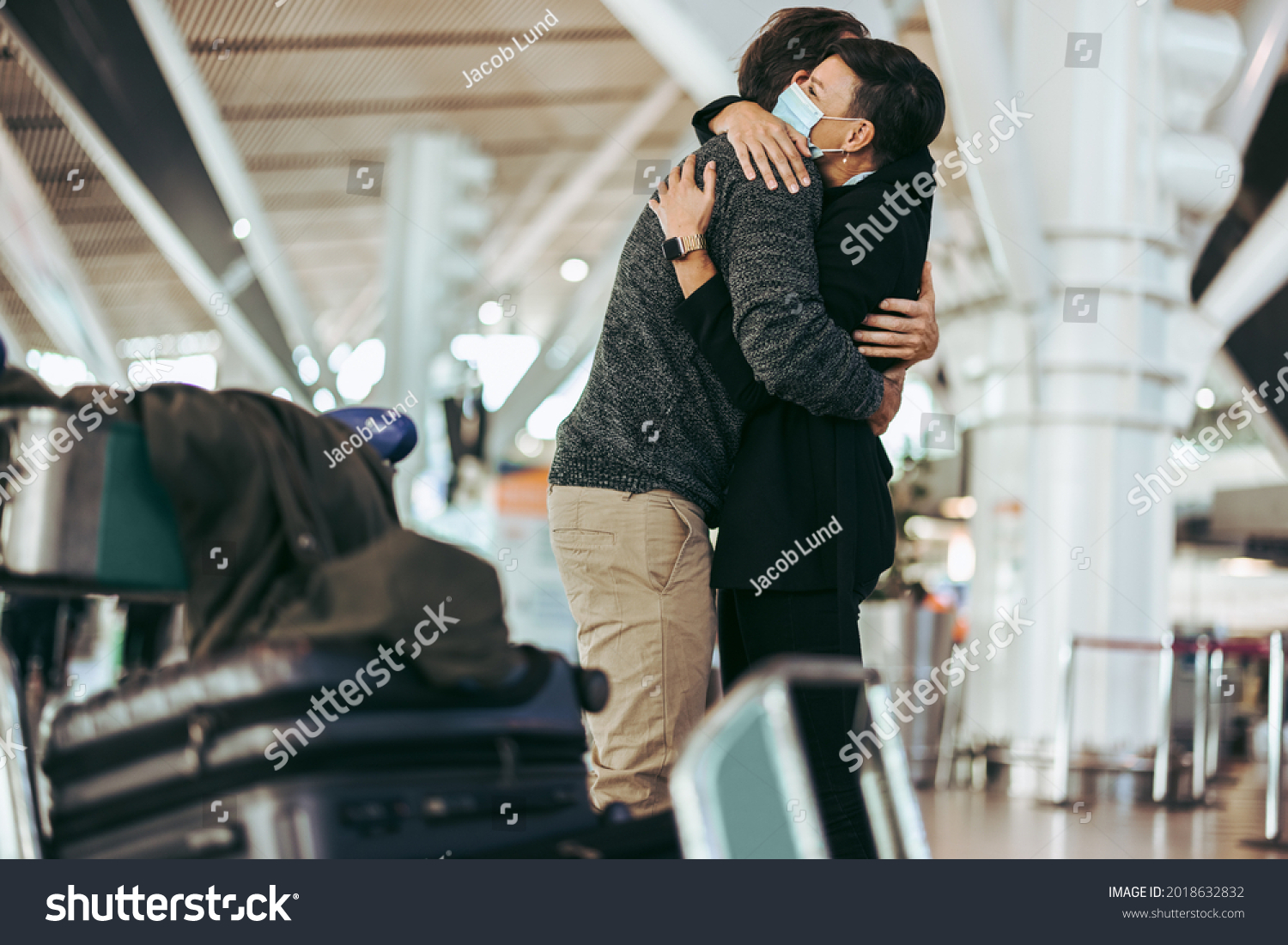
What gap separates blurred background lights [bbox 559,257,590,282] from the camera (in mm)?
17053

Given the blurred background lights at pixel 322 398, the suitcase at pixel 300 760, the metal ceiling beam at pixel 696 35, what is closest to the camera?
the suitcase at pixel 300 760

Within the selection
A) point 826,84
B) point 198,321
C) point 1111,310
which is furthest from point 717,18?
point 198,321

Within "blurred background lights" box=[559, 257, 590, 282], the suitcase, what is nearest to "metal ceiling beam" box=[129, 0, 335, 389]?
the suitcase

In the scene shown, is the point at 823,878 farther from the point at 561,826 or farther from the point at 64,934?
the point at 64,934

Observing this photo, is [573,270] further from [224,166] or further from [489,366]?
[224,166]

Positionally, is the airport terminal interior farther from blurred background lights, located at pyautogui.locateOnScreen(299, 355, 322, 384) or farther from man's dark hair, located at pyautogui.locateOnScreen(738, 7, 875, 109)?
man's dark hair, located at pyautogui.locateOnScreen(738, 7, 875, 109)

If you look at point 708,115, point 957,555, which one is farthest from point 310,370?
point 957,555

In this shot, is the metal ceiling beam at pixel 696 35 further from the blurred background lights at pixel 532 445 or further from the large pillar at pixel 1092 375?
the blurred background lights at pixel 532 445

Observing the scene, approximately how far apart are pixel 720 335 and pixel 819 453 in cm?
25

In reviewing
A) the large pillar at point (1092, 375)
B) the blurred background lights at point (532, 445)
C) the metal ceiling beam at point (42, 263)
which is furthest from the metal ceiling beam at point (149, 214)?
the blurred background lights at point (532, 445)

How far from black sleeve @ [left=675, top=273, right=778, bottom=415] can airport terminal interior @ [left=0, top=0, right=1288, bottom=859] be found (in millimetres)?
426

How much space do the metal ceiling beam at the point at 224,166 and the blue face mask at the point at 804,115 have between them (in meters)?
6.44

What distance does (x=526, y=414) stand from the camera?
949cm

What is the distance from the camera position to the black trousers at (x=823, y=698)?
1.76m
